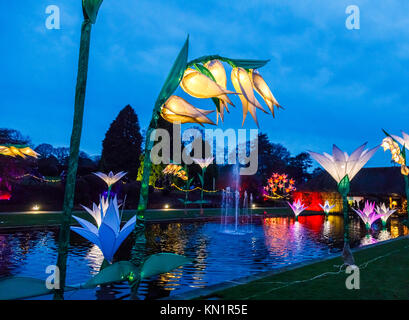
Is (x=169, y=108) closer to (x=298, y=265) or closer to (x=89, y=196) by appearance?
(x=298, y=265)

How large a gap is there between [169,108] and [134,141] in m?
43.3

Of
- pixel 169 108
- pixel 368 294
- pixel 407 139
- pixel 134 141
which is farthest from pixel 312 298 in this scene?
pixel 134 141

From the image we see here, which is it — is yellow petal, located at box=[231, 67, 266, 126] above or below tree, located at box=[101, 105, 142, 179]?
below

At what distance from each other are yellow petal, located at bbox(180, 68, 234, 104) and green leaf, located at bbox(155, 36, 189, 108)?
0.13 m

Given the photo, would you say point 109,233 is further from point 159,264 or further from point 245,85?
point 245,85

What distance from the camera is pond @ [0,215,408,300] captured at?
20.8ft

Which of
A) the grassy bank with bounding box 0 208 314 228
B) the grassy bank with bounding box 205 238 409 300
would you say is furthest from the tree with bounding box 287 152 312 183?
the grassy bank with bounding box 205 238 409 300

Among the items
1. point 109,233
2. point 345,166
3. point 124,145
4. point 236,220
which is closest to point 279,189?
point 124,145

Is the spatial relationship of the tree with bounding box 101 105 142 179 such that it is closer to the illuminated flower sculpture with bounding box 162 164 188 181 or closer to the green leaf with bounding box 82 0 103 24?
the illuminated flower sculpture with bounding box 162 164 188 181

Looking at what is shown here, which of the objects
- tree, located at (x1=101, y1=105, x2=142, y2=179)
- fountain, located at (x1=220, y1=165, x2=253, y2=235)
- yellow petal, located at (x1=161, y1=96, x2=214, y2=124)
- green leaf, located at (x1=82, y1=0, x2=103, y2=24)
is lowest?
fountain, located at (x1=220, y1=165, x2=253, y2=235)

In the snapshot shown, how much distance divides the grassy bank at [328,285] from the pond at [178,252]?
1.37 metres

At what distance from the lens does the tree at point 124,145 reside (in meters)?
43.2

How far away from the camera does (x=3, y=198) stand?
24.7 m

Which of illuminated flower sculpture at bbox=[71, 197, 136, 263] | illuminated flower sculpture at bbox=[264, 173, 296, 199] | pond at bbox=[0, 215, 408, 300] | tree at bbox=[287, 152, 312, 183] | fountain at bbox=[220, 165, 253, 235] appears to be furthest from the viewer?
tree at bbox=[287, 152, 312, 183]
